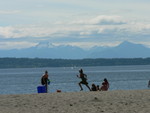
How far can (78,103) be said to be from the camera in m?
19.2

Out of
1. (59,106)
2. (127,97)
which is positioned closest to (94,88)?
(127,97)

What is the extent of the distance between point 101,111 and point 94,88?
9846 mm

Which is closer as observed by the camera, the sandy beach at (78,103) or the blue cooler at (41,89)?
the sandy beach at (78,103)

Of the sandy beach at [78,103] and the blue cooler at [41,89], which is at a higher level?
the blue cooler at [41,89]

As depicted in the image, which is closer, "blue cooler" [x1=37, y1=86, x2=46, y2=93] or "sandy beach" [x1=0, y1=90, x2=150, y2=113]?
"sandy beach" [x1=0, y1=90, x2=150, y2=113]

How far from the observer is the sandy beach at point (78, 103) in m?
17.6

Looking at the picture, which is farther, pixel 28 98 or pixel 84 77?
pixel 84 77

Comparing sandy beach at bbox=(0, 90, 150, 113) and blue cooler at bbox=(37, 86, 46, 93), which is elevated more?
blue cooler at bbox=(37, 86, 46, 93)

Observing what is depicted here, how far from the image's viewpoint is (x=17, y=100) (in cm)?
2048

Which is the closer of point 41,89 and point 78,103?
point 78,103

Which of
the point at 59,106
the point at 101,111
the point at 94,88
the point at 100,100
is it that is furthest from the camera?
the point at 94,88

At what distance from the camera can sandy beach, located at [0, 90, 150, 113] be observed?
17.6 meters

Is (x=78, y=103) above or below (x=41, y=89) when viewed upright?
below

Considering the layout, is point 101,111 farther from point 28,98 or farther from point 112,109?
point 28,98
